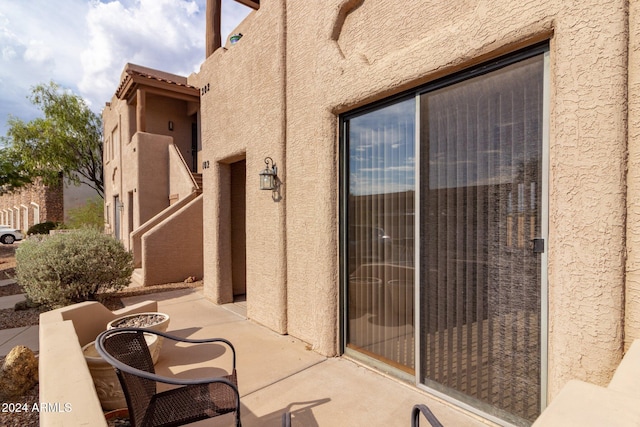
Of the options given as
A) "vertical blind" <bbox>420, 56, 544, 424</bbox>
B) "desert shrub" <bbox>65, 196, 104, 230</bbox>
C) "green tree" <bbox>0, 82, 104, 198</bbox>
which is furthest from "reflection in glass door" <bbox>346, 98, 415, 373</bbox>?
"green tree" <bbox>0, 82, 104, 198</bbox>

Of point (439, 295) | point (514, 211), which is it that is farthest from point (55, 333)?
point (514, 211)

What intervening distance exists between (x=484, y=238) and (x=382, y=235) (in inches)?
43.2

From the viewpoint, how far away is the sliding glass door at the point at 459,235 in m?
2.48

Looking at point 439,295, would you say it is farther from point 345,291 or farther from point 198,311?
point 198,311

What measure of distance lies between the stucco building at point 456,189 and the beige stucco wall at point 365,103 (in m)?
0.01

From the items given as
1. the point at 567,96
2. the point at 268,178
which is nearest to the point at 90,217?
the point at 268,178

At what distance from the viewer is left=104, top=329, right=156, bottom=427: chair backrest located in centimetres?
194

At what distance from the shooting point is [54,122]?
19.6 metres

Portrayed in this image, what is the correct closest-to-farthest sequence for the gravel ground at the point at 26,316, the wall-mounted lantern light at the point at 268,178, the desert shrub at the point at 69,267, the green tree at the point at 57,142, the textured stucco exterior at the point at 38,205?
the gravel ground at the point at 26,316 → the wall-mounted lantern light at the point at 268,178 → the desert shrub at the point at 69,267 → the green tree at the point at 57,142 → the textured stucco exterior at the point at 38,205

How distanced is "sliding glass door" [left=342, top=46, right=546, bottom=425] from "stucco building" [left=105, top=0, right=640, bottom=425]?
0.01 metres

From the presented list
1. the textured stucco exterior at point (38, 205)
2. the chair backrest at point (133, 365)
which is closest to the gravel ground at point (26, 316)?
the chair backrest at point (133, 365)

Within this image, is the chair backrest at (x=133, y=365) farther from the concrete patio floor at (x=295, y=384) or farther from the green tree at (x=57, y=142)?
the green tree at (x=57, y=142)

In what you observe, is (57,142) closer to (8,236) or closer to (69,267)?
(8,236)

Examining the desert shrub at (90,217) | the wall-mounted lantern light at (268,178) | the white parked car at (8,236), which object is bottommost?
the white parked car at (8,236)
